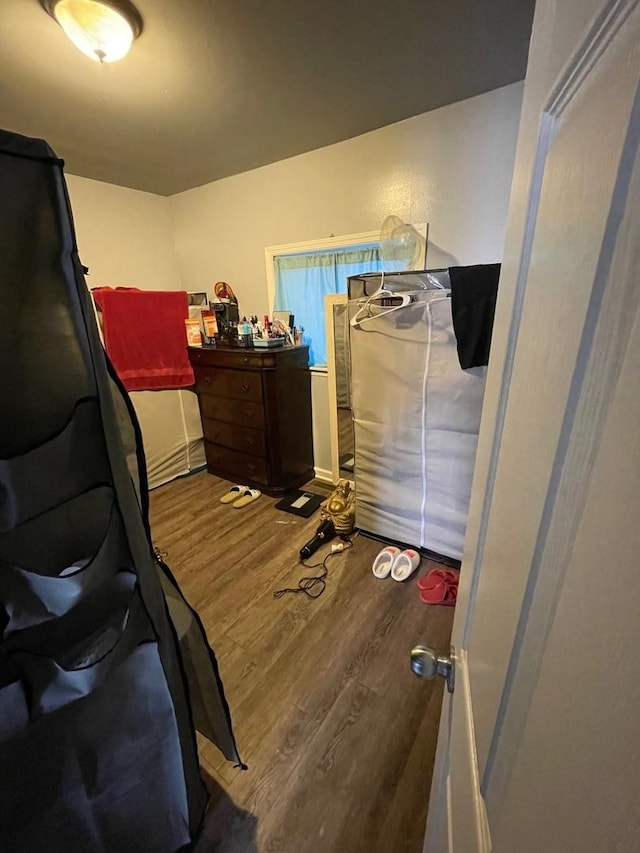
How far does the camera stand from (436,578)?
1.84 meters

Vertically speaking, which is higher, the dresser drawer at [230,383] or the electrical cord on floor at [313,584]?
the dresser drawer at [230,383]

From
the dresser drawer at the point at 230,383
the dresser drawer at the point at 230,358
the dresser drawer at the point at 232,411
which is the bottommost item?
the dresser drawer at the point at 232,411

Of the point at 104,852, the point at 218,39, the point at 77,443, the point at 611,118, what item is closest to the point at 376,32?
the point at 218,39

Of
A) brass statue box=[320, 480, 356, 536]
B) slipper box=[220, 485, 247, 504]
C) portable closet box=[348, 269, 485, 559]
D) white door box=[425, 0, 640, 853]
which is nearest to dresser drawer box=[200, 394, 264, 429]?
slipper box=[220, 485, 247, 504]

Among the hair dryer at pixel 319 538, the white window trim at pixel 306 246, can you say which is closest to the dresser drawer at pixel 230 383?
the white window trim at pixel 306 246

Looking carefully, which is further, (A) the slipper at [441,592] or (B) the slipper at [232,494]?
(B) the slipper at [232,494]

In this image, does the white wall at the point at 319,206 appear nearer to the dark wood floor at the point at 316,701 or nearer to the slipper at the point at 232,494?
the slipper at the point at 232,494

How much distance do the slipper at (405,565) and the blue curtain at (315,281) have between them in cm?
155

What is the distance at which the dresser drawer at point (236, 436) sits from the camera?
270cm

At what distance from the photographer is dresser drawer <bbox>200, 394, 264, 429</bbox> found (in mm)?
2641

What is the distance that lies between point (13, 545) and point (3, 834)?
1.81 ft

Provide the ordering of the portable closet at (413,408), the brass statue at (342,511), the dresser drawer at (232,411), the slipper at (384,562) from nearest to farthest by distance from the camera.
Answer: the portable closet at (413,408) → the slipper at (384,562) → the brass statue at (342,511) → the dresser drawer at (232,411)

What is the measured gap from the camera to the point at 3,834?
623mm

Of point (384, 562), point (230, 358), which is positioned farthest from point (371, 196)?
point (384, 562)
